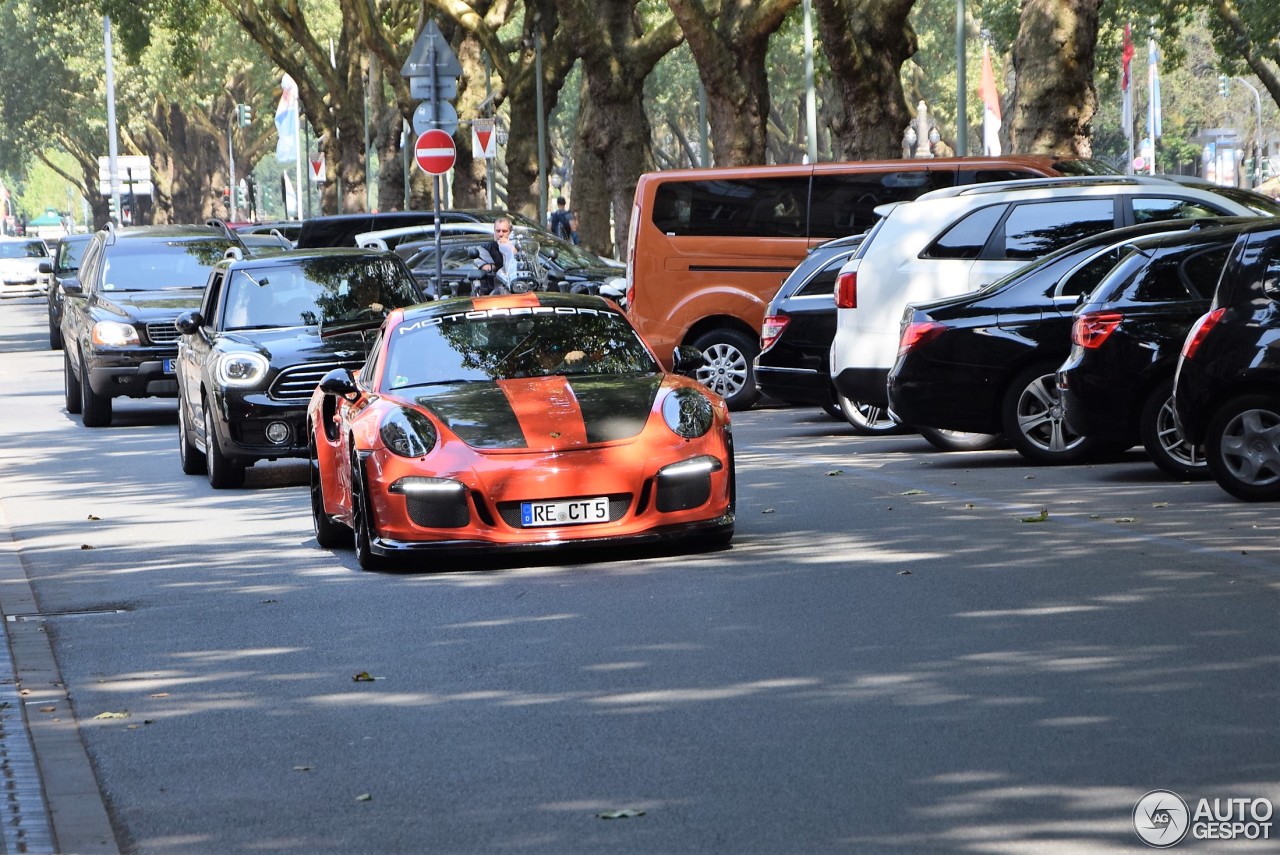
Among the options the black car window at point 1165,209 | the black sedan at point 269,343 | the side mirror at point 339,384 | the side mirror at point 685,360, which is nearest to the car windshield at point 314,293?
the black sedan at point 269,343

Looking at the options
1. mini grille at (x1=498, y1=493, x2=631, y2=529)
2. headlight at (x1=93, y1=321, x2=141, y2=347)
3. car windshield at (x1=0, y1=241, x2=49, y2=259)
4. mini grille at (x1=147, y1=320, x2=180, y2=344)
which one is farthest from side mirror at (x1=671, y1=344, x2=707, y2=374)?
car windshield at (x1=0, y1=241, x2=49, y2=259)

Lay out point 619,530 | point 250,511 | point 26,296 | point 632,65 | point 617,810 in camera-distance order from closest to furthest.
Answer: point 617,810 → point 619,530 → point 250,511 → point 632,65 → point 26,296

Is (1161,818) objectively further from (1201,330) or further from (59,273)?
(59,273)

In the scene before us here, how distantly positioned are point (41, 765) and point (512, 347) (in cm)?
522

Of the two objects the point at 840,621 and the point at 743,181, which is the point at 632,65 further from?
the point at 840,621

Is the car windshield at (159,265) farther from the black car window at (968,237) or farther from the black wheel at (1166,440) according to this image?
the black wheel at (1166,440)

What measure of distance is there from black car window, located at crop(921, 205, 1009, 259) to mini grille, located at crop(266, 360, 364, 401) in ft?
14.3

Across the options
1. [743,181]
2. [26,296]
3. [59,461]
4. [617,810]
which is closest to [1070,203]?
[743,181]

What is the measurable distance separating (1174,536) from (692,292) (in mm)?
10411

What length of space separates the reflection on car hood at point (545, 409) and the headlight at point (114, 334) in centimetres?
1034

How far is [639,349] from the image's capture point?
11695mm

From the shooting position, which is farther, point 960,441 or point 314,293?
point 314,293

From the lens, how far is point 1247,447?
12156mm

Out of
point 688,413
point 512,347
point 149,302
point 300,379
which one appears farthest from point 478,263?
point 688,413
